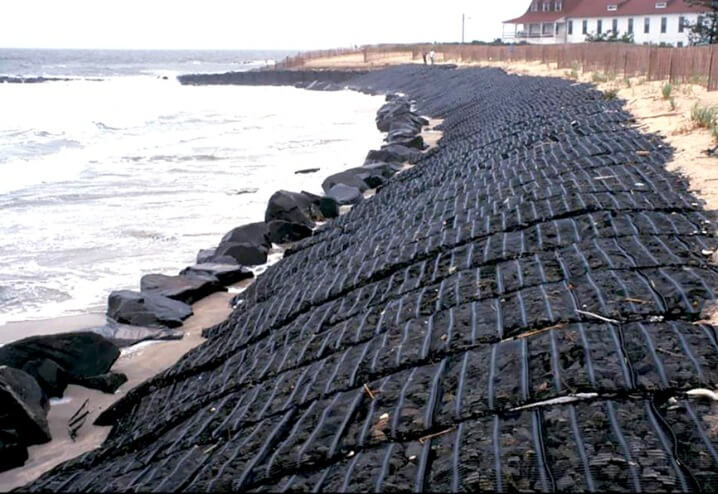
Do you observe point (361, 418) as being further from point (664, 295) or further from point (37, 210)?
point (37, 210)

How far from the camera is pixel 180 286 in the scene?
8266 mm

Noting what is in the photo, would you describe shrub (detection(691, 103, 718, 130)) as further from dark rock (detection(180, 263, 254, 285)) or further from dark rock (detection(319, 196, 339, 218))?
dark rock (detection(180, 263, 254, 285))

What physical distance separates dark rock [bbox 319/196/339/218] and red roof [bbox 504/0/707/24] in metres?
40.5

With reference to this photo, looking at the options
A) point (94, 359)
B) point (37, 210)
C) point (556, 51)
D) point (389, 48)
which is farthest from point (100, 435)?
point (389, 48)

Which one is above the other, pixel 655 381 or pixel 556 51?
pixel 556 51

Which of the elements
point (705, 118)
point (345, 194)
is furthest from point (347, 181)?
point (705, 118)

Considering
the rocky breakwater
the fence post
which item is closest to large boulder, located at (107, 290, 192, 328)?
the rocky breakwater

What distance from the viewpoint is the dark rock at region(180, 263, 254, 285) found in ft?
28.6

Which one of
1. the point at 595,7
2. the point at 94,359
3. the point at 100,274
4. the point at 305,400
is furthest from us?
the point at 595,7

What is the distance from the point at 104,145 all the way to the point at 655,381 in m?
21.5

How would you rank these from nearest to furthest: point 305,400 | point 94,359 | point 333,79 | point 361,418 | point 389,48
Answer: point 361,418
point 305,400
point 94,359
point 333,79
point 389,48

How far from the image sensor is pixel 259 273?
944 centimetres

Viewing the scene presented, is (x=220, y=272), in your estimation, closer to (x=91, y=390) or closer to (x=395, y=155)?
(x=91, y=390)

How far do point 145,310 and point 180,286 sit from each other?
32.2 inches
